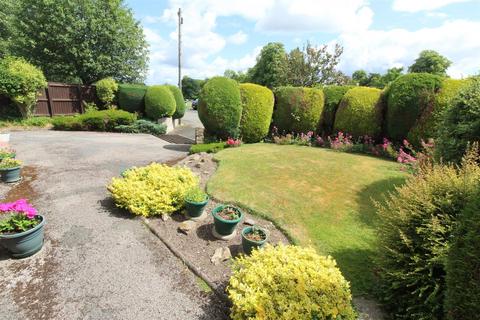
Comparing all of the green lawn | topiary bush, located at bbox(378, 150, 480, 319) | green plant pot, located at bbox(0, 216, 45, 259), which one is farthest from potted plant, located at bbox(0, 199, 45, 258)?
topiary bush, located at bbox(378, 150, 480, 319)

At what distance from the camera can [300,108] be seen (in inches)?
506

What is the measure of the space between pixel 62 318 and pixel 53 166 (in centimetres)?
649

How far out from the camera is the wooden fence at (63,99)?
54.6 ft

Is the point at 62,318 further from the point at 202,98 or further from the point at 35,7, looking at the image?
the point at 35,7

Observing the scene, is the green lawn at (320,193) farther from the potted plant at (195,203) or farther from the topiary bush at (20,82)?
the topiary bush at (20,82)

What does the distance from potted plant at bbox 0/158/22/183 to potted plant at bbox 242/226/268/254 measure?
6.52 metres

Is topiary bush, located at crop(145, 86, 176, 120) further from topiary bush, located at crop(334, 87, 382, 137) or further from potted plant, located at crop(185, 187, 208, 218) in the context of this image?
potted plant, located at crop(185, 187, 208, 218)

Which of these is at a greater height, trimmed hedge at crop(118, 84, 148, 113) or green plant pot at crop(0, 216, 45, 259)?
trimmed hedge at crop(118, 84, 148, 113)

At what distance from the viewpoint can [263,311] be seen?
9.39ft

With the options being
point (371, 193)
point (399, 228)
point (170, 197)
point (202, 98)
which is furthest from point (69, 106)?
point (399, 228)

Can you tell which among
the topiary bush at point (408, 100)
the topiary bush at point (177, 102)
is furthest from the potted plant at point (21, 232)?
the topiary bush at point (177, 102)

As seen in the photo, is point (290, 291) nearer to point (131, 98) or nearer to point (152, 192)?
point (152, 192)

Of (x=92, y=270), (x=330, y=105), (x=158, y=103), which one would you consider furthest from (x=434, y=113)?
(x=158, y=103)

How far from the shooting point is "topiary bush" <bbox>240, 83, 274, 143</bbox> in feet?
40.6
